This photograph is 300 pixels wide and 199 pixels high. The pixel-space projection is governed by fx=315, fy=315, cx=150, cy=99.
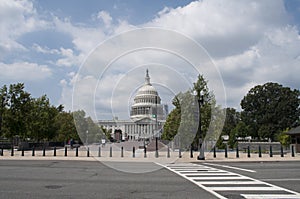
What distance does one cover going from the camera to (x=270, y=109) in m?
75.3

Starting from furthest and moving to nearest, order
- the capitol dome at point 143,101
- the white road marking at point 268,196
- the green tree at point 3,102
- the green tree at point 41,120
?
1. the capitol dome at point 143,101
2. the green tree at point 41,120
3. the green tree at point 3,102
4. the white road marking at point 268,196

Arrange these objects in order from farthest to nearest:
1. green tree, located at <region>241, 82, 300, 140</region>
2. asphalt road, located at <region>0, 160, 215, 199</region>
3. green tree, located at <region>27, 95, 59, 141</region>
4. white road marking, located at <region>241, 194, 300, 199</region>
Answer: green tree, located at <region>241, 82, 300, 140</region>
green tree, located at <region>27, 95, 59, 141</region>
asphalt road, located at <region>0, 160, 215, 199</region>
white road marking, located at <region>241, 194, 300, 199</region>

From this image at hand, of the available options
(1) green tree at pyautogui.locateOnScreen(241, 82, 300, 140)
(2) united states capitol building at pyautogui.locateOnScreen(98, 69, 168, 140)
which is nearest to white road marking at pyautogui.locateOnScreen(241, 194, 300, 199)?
(1) green tree at pyautogui.locateOnScreen(241, 82, 300, 140)

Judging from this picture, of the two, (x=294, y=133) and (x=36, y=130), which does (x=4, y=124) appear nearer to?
(x=36, y=130)

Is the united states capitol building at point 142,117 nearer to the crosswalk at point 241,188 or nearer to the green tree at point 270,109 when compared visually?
the green tree at point 270,109

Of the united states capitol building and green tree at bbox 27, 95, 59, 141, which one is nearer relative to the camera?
green tree at bbox 27, 95, 59, 141

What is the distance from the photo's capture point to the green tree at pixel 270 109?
73.1 m

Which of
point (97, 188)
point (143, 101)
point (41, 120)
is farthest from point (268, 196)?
point (143, 101)

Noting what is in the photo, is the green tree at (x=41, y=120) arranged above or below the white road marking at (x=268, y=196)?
above

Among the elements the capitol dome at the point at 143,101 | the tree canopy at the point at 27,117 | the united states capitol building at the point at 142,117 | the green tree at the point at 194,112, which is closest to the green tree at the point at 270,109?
the united states capitol building at the point at 142,117

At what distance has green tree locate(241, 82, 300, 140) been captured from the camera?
73.1 meters

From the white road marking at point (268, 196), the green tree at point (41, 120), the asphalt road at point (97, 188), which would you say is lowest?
the asphalt road at point (97, 188)

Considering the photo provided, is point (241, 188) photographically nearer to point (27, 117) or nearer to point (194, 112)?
point (194, 112)

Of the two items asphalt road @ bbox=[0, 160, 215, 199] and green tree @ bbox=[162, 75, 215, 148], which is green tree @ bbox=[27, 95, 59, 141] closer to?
green tree @ bbox=[162, 75, 215, 148]
